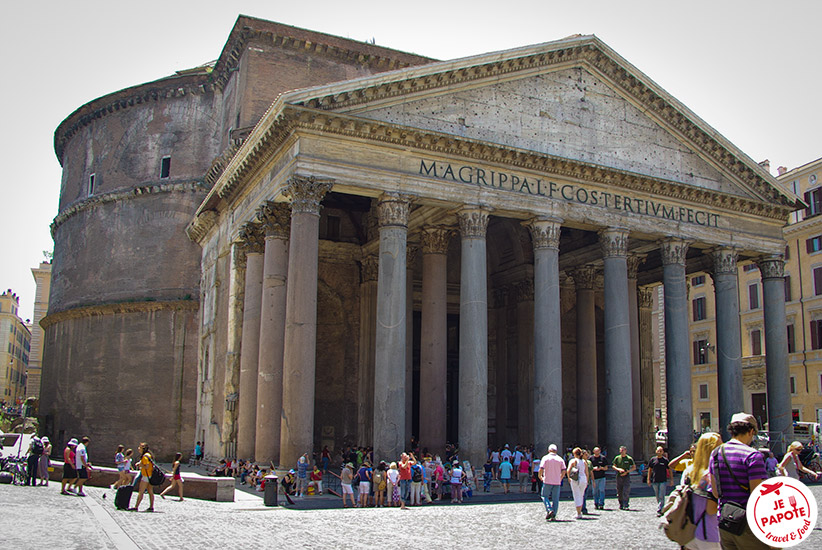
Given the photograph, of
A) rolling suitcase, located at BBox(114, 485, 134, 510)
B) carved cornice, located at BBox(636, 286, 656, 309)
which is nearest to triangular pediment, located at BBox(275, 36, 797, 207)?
carved cornice, located at BBox(636, 286, 656, 309)

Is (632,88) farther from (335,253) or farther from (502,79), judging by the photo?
(335,253)

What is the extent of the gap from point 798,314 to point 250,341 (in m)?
25.0

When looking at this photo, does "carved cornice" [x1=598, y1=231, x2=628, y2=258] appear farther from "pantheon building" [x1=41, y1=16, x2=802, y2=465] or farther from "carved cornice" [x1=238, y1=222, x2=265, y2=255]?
"carved cornice" [x1=238, y1=222, x2=265, y2=255]

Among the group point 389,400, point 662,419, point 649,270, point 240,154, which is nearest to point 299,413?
point 389,400

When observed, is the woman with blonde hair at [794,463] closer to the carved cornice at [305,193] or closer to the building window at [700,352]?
the carved cornice at [305,193]

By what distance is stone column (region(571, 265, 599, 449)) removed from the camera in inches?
901

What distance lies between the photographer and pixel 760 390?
34719 millimetres

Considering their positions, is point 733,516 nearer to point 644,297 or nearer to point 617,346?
point 617,346

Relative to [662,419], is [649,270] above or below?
above

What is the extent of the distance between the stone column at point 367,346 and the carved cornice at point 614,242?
7033 millimetres

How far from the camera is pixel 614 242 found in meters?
20.3

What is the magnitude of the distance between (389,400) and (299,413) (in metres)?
1.94

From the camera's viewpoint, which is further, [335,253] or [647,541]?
[335,253]

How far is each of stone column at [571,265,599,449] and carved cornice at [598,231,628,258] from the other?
433cm
